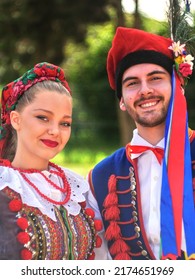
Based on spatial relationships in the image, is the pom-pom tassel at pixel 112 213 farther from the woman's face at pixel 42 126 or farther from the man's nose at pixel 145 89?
the man's nose at pixel 145 89

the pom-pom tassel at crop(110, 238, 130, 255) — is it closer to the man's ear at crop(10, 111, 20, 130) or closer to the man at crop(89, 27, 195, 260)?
the man at crop(89, 27, 195, 260)

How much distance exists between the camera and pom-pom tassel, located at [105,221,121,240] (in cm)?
244

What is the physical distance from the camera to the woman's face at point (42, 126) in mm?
2273

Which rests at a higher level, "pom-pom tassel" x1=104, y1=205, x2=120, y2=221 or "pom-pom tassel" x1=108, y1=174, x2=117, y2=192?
"pom-pom tassel" x1=108, y1=174, x2=117, y2=192

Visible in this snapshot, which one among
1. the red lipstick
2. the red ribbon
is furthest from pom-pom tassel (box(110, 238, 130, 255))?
the red lipstick

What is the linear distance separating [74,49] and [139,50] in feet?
38.6

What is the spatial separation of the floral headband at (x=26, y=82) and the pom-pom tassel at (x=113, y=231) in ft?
2.06

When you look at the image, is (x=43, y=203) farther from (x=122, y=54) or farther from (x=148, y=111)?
(x=122, y=54)

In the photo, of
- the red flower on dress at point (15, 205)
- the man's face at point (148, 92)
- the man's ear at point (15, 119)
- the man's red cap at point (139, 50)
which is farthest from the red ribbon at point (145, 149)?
the red flower on dress at point (15, 205)

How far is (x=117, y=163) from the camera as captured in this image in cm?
265

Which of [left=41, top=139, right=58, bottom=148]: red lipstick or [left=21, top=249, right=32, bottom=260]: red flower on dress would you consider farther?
[left=41, top=139, right=58, bottom=148]: red lipstick

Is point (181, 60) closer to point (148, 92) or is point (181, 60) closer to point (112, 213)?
point (148, 92)
